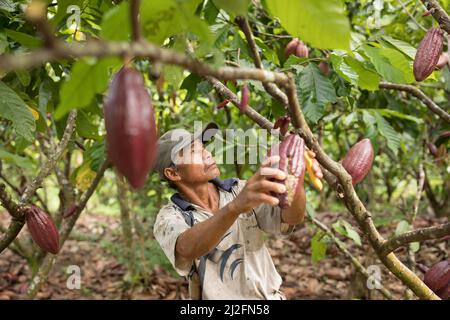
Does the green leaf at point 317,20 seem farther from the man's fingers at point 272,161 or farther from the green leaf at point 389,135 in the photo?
the green leaf at point 389,135

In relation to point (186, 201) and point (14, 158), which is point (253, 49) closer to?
point (186, 201)

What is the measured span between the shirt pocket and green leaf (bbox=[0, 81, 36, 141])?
2.15 feet

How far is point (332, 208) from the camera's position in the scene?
5223 millimetres

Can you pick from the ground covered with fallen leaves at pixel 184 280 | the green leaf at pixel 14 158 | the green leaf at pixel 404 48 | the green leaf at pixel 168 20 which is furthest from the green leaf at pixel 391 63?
the ground covered with fallen leaves at pixel 184 280

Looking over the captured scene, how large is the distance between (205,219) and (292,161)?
63 cm

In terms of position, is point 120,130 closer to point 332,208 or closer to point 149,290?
point 149,290

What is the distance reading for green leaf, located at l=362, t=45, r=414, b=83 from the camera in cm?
133

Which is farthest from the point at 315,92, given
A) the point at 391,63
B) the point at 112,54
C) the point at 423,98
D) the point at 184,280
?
the point at 184,280

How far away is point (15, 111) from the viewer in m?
1.24

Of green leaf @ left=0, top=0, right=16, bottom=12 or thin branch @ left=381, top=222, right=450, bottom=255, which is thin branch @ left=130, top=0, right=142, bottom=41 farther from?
green leaf @ left=0, top=0, right=16, bottom=12

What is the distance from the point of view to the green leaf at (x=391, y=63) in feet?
4.37

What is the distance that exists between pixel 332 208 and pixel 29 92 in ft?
13.1

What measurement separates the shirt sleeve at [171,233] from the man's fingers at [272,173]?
482 mm
